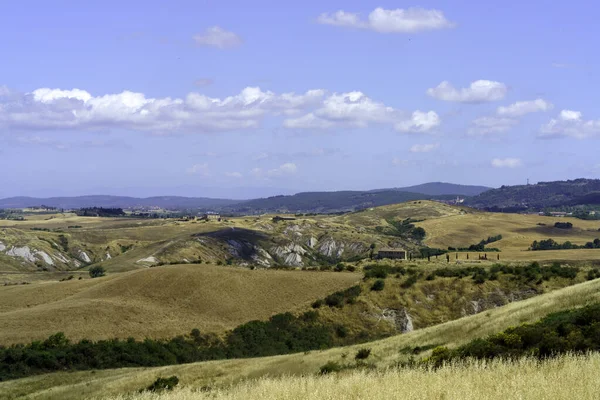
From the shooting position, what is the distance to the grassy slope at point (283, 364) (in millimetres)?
31734

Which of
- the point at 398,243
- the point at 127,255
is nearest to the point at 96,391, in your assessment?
the point at 127,255

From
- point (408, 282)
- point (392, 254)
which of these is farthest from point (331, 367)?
point (392, 254)

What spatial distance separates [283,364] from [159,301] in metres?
37.0

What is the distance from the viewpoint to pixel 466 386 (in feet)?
37.8

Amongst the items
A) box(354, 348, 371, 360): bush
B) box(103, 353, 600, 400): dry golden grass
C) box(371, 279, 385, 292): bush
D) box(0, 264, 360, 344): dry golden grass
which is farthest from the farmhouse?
box(103, 353, 600, 400): dry golden grass

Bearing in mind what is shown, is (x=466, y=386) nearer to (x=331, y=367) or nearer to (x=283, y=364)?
(x=331, y=367)

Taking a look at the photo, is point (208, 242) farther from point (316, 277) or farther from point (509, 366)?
point (509, 366)

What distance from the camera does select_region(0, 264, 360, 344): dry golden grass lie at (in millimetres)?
57125

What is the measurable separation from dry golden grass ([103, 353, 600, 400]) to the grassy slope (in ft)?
51.1

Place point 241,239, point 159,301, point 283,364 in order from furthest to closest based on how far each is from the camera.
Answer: point 241,239 < point 159,301 < point 283,364

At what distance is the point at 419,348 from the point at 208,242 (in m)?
124

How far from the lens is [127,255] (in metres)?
142

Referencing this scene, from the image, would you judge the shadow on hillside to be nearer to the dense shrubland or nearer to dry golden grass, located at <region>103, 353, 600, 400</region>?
the dense shrubland

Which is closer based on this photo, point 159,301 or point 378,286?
point 159,301
